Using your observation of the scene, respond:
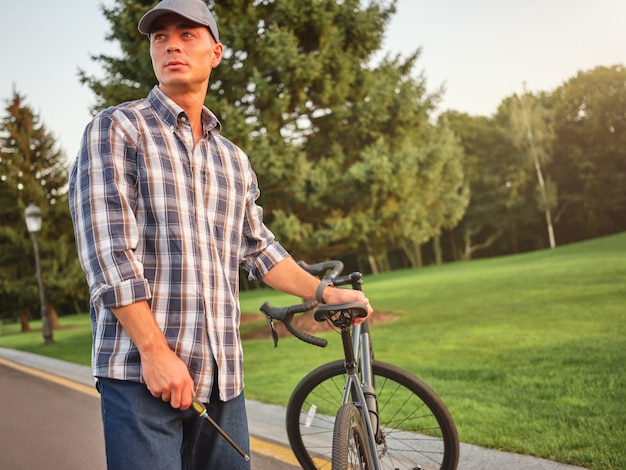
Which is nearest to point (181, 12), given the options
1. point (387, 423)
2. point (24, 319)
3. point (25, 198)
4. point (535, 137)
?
point (387, 423)

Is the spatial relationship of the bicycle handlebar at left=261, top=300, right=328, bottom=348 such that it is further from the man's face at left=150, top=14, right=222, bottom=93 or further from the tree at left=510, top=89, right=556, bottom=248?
the tree at left=510, top=89, right=556, bottom=248

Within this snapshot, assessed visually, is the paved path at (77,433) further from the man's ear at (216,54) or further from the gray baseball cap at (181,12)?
the gray baseball cap at (181,12)

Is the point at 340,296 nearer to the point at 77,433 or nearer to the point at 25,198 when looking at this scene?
the point at 77,433

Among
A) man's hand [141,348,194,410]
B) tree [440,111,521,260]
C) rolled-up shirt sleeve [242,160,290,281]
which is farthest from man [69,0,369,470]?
tree [440,111,521,260]

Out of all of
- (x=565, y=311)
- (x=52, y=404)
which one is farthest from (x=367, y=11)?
(x=52, y=404)

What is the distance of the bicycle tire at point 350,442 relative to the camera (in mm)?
2307

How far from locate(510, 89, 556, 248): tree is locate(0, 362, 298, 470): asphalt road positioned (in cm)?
4111

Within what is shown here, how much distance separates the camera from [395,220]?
1355 cm

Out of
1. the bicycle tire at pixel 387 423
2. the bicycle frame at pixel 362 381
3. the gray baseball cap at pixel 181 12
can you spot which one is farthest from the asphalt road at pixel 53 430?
the gray baseball cap at pixel 181 12

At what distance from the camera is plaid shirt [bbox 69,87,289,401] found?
64.6 inches

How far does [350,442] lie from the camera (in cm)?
252

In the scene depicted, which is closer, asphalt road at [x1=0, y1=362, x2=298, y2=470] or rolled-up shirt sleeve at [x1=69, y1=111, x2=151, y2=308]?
rolled-up shirt sleeve at [x1=69, y1=111, x2=151, y2=308]

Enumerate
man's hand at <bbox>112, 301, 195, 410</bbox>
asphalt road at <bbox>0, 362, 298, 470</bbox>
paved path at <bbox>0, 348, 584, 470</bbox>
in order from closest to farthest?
man's hand at <bbox>112, 301, 195, 410</bbox> < paved path at <bbox>0, 348, 584, 470</bbox> < asphalt road at <bbox>0, 362, 298, 470</bbox>

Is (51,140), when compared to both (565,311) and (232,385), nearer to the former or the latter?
(565,311)
